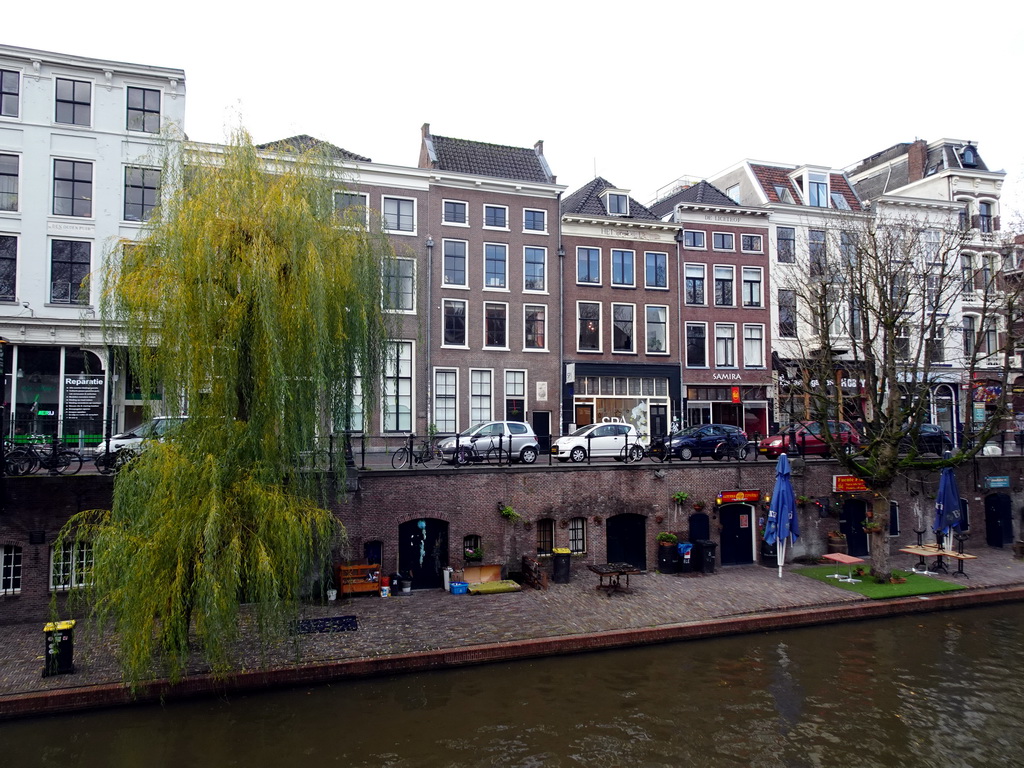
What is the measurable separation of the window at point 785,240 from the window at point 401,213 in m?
19.8

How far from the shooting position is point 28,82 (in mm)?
23438

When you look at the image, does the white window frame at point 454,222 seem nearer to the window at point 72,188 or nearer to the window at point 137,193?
the window at point 137,193

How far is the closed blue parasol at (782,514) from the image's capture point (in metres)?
19.5

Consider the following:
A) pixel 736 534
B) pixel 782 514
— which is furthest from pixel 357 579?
pixel 736 534

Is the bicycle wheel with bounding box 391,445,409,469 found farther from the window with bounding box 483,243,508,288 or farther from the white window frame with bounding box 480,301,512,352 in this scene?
the window with bounding box 483,243,508,288

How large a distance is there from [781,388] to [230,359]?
3022 centimetres

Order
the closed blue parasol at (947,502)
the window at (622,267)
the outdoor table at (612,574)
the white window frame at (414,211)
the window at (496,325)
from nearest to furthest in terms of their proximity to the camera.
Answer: the outdoor table at (612,574) → the closed blue parasol at (947,502) → the white window frame at (414,211) → the window at (496,325) → the window at (622,267)

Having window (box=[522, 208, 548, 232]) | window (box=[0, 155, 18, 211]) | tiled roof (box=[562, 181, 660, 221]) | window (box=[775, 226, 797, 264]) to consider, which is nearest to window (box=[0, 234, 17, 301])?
window (box=[0, 155, 18, 211])

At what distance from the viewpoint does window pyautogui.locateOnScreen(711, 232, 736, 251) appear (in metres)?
35.2

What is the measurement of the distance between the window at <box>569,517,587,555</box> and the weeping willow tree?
30.0ft

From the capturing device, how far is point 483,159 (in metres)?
32.6

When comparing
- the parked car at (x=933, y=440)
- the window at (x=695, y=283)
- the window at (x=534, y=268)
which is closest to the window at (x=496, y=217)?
the window at (x=534, y=268)

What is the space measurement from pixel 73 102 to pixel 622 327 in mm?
24708

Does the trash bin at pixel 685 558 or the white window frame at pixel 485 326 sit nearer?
the trash bin at pixel 685 558
